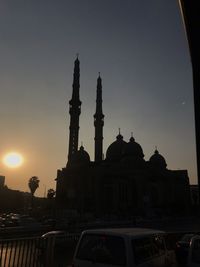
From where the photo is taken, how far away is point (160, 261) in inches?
321

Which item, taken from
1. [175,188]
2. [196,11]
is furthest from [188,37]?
[175,188]

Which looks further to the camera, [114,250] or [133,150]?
[133,150]

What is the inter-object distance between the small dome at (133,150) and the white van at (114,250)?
64973 mm

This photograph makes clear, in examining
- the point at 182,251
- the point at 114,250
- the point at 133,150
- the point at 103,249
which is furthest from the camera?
the point at 133,150

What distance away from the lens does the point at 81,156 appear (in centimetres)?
7488

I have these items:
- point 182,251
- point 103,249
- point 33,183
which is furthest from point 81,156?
point 103,249

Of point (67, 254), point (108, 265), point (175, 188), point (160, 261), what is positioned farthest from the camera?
point (175, 188)

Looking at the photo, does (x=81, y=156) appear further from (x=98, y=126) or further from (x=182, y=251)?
(x=182, y=251)

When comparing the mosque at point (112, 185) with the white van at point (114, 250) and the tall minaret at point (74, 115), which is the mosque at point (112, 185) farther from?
the white van at point (114, 250)

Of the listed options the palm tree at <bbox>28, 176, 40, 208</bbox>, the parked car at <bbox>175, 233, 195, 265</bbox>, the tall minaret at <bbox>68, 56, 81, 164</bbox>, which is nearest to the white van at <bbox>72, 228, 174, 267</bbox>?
the parked car at <bbox>175, 233, 195, 265</bbox>

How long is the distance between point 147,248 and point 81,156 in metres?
67.5

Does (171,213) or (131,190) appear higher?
(131,190)

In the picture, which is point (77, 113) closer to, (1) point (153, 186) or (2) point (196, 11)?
(1) point (153, 186)

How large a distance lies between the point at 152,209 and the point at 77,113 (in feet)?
Answer: 79.6
